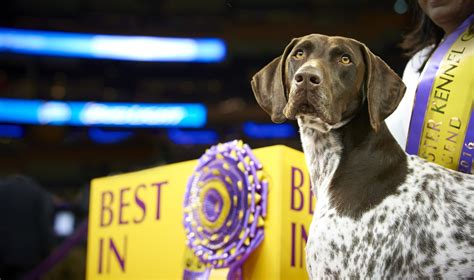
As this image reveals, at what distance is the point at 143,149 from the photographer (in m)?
6.64

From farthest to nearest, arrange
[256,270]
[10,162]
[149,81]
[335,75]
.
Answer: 1. [149,81]
2. [10,162]
3. [256,270]
4. [335,75]

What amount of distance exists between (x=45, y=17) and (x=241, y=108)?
227cm

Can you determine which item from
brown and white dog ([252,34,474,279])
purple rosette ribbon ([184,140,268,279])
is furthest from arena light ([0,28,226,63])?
brown and white dog ([252,34,474,279])

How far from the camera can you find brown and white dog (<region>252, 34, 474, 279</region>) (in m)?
1.64

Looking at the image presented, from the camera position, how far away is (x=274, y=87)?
1.87 metres

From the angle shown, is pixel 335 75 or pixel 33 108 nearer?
pixel 335 75

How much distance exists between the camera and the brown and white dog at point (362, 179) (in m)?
1.64

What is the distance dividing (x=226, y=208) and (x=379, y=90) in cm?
78

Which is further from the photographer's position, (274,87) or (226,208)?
(226,208)

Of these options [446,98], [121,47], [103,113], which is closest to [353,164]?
[446,98]

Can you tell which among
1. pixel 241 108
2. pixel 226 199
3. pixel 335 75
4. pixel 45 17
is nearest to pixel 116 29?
pixel 45 17

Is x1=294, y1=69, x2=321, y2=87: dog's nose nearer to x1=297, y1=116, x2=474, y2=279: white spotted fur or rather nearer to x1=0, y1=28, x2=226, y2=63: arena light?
x1=297, y1=116, x2=474, y2=279: white spotted fur

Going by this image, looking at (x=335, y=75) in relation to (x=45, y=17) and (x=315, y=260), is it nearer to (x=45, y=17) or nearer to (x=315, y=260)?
(x=315, y=260)

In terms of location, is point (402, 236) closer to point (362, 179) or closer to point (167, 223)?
point (362, 179)
